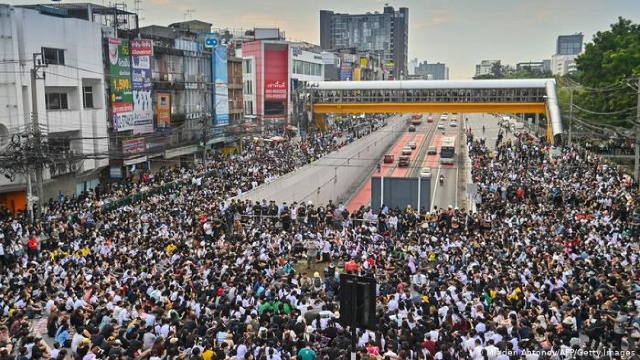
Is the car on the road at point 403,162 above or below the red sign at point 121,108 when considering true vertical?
below

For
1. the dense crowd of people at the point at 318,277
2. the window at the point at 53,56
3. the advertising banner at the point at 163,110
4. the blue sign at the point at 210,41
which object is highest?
the blue sign at the point at 210,41

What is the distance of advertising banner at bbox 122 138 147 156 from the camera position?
34.1 metres

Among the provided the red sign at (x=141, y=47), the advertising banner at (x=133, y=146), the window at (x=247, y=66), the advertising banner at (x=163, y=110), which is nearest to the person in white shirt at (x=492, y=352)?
the advertising banner at (x=133, y=146)

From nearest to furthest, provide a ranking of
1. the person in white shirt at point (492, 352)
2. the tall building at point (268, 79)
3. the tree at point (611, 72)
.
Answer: the person in white shirt at point (492, 352)
the tree at point (611, 72)
the tall building at point (268, 79)

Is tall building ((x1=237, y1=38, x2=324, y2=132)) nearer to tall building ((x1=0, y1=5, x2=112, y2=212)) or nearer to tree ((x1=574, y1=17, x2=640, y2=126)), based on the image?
tree ((x1=574, y1=17, x2=640, y2=126))

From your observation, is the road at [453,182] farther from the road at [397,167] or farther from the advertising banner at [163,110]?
the advertising banner at [163,110]

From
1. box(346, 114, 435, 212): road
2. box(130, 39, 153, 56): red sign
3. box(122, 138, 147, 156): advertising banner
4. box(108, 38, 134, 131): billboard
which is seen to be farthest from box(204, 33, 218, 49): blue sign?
box(346, 114, 435, 212): road

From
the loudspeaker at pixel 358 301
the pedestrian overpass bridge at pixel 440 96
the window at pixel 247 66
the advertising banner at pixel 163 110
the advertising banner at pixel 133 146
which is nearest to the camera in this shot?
the loudspeaker at pixel 358 301

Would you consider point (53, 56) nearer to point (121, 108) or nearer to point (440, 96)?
point (121, 108)

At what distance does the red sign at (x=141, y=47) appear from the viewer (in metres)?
36.0

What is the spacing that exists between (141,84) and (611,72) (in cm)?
3308

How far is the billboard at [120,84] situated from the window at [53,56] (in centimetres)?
335

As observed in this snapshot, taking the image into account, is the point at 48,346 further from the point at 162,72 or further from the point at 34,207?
the point at 162,72

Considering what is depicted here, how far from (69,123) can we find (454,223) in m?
20.3
